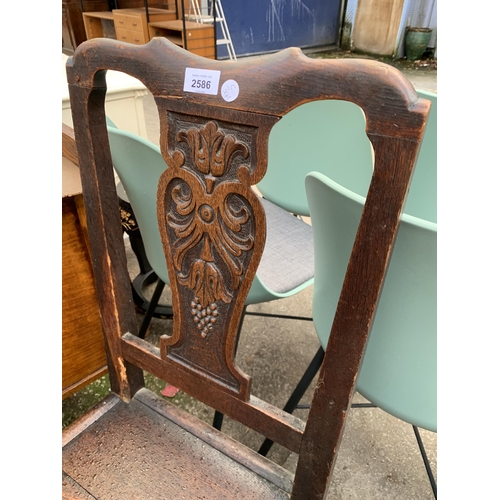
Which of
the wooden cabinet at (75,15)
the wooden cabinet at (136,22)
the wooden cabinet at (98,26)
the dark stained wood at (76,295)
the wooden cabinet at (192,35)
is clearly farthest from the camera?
the wooden cabinet at (75,15)

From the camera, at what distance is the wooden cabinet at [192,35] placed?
360cm

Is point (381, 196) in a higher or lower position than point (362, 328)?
higher

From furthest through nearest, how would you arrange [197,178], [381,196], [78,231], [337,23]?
[337,23] < [78,231] < [197,178] < [381,196]

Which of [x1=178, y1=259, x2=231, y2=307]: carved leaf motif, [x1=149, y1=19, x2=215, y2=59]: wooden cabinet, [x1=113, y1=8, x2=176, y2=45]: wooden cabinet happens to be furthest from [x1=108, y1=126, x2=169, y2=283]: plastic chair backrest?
[x1=113, y1=8, x2=176, y2=45]: wooden cabinet

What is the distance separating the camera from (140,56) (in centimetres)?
44

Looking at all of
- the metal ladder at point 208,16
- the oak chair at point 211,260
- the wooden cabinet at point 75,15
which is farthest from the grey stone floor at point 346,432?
the wooden cabinet at point 75,15

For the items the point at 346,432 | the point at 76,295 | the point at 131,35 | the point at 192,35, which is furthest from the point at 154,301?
the point at 131,35

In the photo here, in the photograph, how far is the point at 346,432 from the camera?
112 centimetres

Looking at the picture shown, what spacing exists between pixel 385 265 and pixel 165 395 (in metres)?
Result: 0.96

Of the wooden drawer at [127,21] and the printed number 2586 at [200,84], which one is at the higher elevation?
the wooden drawer at [127,21]

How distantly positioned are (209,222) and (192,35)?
146 inches

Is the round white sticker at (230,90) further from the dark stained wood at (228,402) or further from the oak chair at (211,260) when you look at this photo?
the dark stained wood at (228,402)

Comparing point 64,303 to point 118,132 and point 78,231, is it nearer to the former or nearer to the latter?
point 78,231

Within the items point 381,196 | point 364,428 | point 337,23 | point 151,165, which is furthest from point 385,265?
point 337,23
